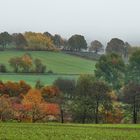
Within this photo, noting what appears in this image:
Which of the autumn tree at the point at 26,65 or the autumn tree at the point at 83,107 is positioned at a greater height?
the autumn tree at the point at 26,65

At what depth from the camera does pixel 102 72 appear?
156 metres

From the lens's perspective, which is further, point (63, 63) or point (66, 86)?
point (63, 63)

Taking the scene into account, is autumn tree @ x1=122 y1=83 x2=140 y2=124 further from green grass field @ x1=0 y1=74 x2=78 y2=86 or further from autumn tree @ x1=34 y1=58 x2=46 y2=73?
autumn tree @ x1=34 y1=58 x2=46 y2=73

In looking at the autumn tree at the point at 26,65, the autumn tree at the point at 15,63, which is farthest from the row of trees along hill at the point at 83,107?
the autumn tree at the point at 15,63

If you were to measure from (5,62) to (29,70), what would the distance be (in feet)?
39.0

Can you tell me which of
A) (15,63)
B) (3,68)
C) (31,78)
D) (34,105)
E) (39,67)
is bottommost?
(34,105)

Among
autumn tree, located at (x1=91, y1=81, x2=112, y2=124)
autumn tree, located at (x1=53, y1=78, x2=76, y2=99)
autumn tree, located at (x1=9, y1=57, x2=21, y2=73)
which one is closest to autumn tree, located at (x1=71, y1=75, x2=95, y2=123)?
autumn tree, located at (x1=91, y1=81, x2=112, y2=124)

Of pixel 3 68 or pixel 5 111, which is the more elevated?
pixel 3 68

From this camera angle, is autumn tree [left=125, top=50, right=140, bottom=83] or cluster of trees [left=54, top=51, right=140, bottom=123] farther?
autumn tree [left=125, top=50, right=140, bottom=83]

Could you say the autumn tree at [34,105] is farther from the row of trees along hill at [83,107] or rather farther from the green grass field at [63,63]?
the green grass field at [63,63]

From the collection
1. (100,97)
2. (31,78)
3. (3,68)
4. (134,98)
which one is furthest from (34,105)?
(3,68)

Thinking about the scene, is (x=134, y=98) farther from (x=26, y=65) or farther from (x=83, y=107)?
(x=26, y=65)

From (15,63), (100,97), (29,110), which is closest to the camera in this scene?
(100,97)

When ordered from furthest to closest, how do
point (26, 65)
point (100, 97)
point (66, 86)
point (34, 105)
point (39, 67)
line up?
point (39, 67), point (26, 65), point (66, 86), point (34, 105), point (100, 97)
